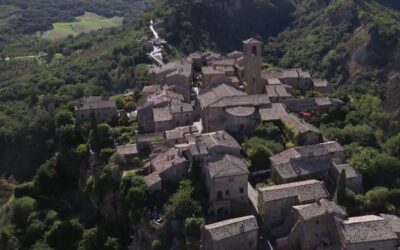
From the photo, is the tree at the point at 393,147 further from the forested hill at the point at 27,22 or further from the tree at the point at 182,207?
the forested hill at the point at 27,22

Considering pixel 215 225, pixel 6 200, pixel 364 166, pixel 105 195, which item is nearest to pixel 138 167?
pixel 105 195

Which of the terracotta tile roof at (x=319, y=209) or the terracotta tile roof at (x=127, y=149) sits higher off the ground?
the terracotta tile roof at (x=319, y=209)

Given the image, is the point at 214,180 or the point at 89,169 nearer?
the point at 214,180

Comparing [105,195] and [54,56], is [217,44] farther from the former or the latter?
[105,195]

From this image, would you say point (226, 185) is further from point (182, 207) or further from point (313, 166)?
point (313, 166)

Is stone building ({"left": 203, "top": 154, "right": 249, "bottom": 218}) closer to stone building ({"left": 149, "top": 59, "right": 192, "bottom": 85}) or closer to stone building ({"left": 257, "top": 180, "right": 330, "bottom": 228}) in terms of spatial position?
stone building ({"left": 257, "top": 180, "right": 330, "bottom": 228})

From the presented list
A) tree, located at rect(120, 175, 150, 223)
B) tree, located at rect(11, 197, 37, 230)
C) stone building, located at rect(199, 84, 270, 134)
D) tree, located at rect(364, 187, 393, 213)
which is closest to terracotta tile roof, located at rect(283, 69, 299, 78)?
stone building, located at rect(199, 84, 270, 134)

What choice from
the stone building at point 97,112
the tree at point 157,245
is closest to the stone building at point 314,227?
the tree at point 157,245
